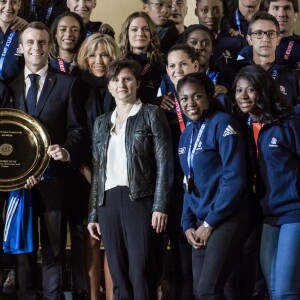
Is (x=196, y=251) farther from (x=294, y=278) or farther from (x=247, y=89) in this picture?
(x=247, y=89)

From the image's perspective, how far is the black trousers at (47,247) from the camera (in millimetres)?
4848

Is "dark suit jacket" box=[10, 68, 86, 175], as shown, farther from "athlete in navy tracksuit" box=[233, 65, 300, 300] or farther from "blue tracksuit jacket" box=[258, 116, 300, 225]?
"blue tracksuit jacket" box=[258, 116, 300, 225]

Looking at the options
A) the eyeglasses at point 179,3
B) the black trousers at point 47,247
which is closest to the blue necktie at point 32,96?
the black trousers at point 47,247

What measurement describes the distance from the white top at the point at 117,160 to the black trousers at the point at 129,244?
0.18 ft

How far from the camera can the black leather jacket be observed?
4.38m

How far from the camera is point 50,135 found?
4.89 meters

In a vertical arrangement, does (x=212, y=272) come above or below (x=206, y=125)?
Result: below

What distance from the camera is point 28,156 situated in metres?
4.77

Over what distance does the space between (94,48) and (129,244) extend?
157 cm

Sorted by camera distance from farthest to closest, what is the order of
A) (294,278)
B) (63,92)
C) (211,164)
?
(63,92), (211,164), (294,278)

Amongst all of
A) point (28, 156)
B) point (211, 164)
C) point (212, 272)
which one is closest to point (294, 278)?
point (212, 272)

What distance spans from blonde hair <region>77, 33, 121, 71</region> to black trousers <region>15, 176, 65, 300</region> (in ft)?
2.98

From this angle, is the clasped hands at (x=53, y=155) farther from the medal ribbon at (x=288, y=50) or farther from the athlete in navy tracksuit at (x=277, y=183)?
the medal ribbon at (x=288, y=50)

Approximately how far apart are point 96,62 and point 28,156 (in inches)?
35.7
